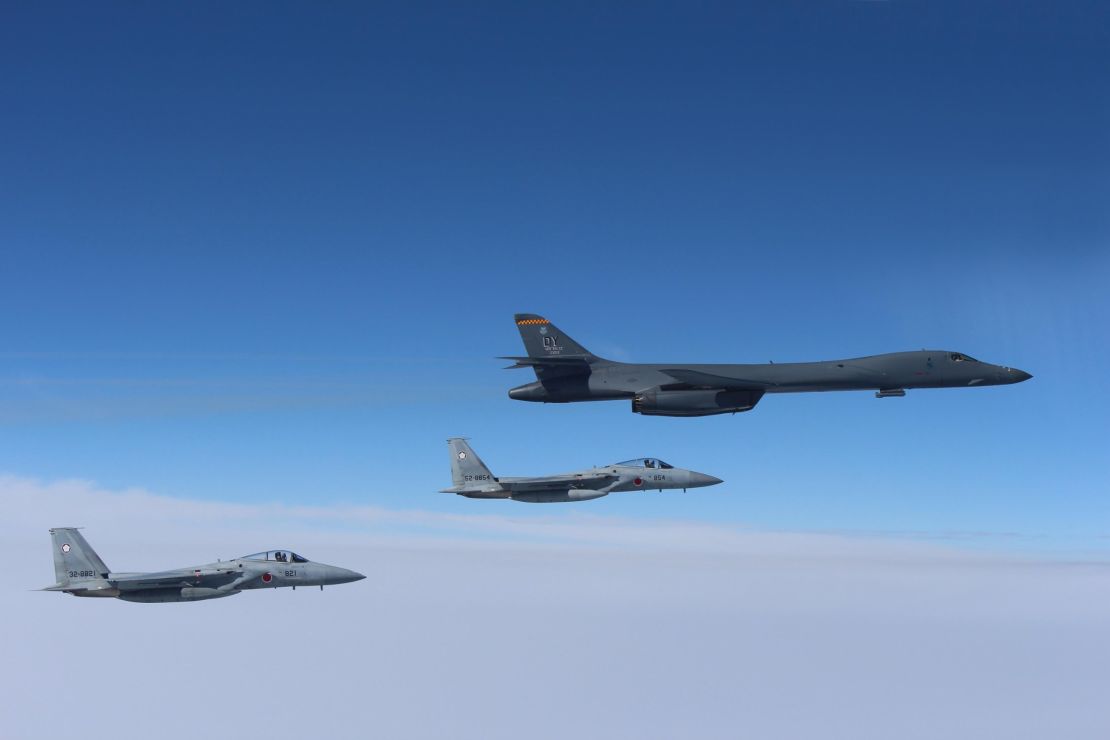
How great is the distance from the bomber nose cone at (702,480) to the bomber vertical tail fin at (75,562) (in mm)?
37739

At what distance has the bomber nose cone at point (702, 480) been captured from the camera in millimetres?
58594

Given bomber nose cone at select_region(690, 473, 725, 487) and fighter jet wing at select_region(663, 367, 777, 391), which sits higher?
fighter jet wing at select_region(663, 367, 777, 391)

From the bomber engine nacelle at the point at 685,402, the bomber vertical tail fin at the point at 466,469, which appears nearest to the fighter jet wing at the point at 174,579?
the bomber vertical tail fin at the point at 466,469

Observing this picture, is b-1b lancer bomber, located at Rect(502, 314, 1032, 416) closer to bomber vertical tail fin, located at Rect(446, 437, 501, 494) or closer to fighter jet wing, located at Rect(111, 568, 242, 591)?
bomber vertical tail fin, located at Rect(446, 437, 501, 494)

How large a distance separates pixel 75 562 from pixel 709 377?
3884 cm

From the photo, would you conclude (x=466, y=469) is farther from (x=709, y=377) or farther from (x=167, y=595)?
(x=167, y=595)

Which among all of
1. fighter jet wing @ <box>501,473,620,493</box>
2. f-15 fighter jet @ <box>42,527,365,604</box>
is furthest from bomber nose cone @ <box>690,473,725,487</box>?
f-15 fighter jet @ <box>42,527,365,604</box>

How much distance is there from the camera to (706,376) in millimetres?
→ 49719

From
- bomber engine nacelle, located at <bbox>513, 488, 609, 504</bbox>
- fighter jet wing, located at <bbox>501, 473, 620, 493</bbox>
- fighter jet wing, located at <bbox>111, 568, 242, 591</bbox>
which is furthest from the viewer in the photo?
fighter jet wing, located at <bbox>501, 473, 620, 493</bbox>

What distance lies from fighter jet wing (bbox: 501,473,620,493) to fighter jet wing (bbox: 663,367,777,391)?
445 inches

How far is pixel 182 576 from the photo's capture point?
4659 cm

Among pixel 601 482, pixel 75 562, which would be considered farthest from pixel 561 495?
pixel 75 562

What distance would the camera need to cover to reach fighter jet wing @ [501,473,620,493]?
57750mm

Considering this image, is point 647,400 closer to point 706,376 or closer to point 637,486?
point 706,376
